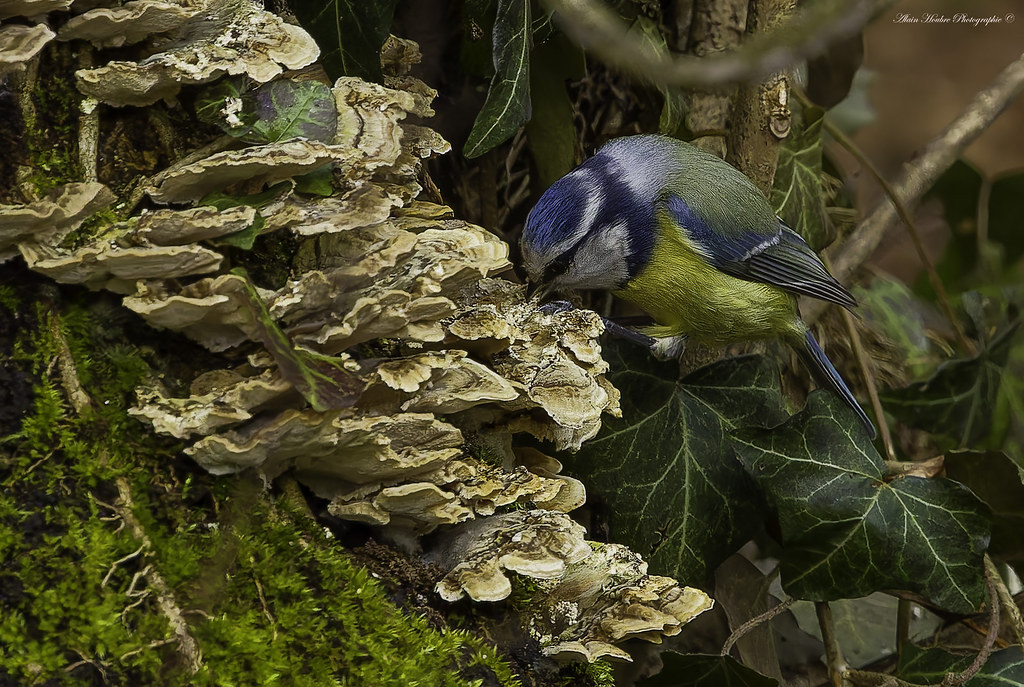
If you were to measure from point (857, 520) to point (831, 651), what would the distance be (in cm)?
35

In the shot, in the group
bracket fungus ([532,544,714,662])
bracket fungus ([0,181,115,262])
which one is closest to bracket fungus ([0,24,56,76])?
bracket fungus ([0,181,115,262])

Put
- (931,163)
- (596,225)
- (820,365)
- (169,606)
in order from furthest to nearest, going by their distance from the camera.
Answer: (931,163) → (820,365) → (596,225) → (169,606)

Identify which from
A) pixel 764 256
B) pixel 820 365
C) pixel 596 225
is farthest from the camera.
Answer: pixel 820 365

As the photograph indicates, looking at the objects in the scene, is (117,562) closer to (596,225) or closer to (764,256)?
(596,225)

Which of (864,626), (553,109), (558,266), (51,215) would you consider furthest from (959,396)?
(51,215)

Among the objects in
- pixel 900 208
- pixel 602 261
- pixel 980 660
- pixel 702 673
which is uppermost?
pixel 900 208

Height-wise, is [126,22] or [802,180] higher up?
[126,22]

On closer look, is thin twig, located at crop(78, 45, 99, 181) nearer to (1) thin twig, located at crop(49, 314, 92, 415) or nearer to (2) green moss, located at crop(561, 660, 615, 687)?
(1) thin twig, located at crop(49, 314, 92, 415)

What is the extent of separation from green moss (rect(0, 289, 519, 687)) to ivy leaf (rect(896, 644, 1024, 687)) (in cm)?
92

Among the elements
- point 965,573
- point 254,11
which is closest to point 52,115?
point 254,11

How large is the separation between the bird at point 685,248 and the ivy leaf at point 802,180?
13 centimetres

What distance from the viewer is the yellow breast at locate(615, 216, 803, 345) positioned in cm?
216

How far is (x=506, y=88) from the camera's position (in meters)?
1.62

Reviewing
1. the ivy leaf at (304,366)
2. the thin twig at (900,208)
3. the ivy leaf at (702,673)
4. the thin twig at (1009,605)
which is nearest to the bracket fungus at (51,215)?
the ivy leaf at (304,366)
